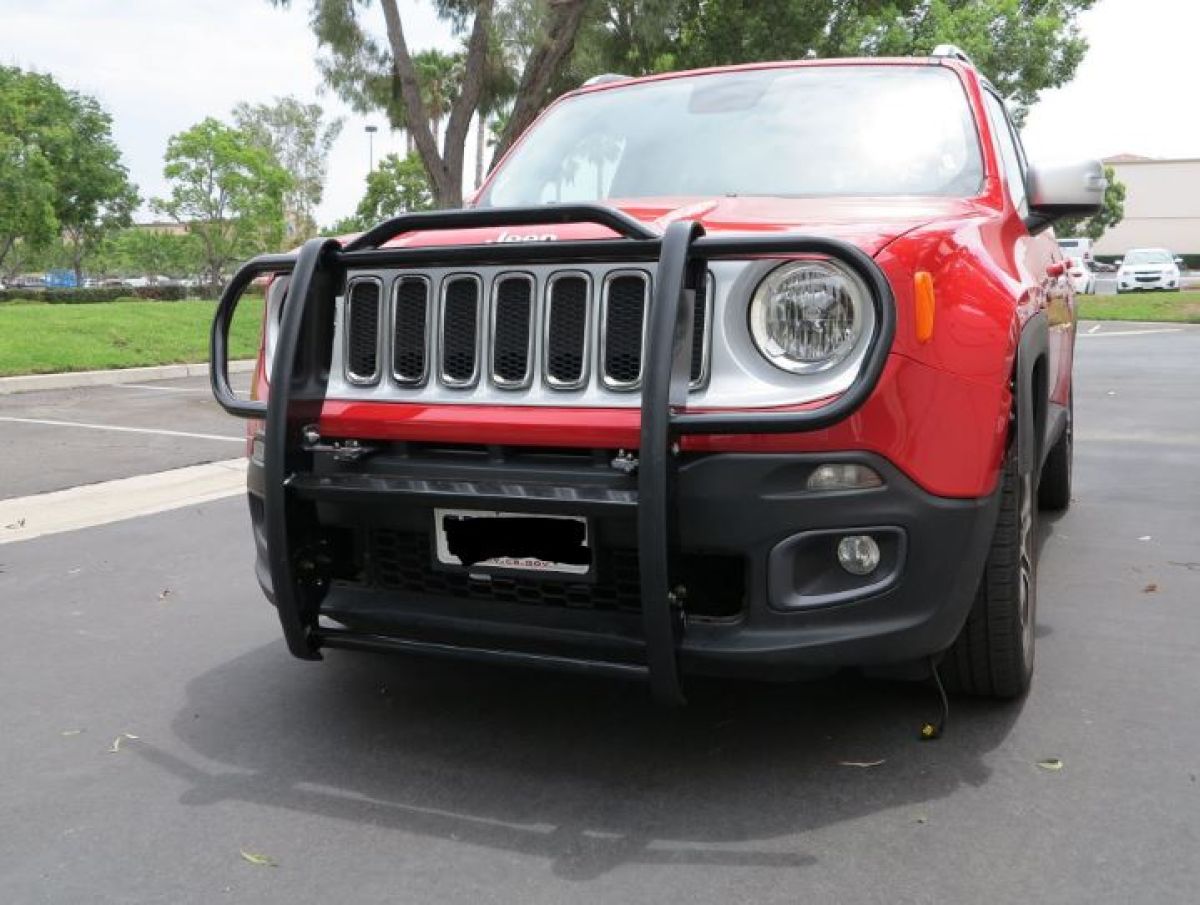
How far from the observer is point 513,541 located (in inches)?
114

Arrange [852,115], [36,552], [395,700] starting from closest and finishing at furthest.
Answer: [395,700]
[852,115]
[36,552]

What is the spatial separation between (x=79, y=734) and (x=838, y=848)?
6.92ft

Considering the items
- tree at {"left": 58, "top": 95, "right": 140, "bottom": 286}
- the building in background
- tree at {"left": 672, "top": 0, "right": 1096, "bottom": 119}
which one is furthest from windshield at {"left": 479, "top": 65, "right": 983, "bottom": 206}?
the building in background

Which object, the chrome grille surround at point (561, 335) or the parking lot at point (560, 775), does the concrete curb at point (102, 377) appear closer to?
the parking lot at point (560, 775)

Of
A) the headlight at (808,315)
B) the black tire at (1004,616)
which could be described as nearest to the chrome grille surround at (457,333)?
the headlight at (808,315)

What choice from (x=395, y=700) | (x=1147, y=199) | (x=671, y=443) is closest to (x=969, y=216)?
(x=671, y=443)

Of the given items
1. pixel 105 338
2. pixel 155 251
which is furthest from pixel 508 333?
pixel 155 251

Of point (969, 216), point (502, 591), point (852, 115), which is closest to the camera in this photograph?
point (502, 591)

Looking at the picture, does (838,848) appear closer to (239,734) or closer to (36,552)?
(239,734)

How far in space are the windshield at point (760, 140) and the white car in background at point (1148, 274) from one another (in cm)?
3861

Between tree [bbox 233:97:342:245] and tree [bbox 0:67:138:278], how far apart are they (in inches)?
653

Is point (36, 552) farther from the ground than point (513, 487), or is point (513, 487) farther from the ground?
point (513, 487)

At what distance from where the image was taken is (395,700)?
3.63 metres

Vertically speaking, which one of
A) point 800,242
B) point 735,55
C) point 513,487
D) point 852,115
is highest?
point 735,55
